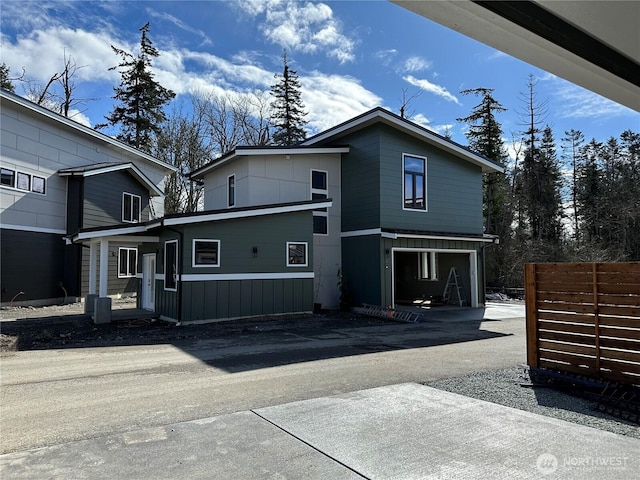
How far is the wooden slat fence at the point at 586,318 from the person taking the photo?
5352 mm

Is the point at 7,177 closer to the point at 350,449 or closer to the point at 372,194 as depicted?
the point at 372,194

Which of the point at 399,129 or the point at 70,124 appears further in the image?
the point at 70,124

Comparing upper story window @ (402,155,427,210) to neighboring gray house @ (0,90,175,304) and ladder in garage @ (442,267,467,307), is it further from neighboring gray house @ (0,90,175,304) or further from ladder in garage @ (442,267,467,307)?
neighboring gray house @ (0,90,175,304)

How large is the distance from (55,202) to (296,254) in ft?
35.2

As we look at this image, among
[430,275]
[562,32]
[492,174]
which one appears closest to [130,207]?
[430,275]

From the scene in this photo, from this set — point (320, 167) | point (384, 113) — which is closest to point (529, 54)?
point (384, 113)

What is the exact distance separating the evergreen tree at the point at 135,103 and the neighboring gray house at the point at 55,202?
939 centimetres

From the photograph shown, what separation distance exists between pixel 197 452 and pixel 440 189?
47.1 feet

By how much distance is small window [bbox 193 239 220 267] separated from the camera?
11.7 metres

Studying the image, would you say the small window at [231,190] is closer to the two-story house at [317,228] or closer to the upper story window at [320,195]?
the two-story house at [317,228]

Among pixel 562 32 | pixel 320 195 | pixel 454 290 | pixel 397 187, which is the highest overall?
pixel 397 187

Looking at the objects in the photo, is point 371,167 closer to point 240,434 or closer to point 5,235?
point 240,434

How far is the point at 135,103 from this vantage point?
2934 centimetres

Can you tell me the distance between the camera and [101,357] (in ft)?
25.6
